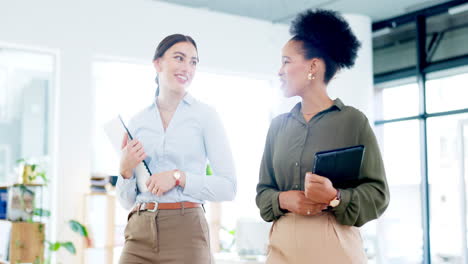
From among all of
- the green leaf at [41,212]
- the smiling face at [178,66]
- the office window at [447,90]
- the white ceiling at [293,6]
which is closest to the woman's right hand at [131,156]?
the smiling face at [178,66]

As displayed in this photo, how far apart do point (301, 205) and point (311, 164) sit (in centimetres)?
14

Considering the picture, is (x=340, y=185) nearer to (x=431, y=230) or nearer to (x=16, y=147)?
(x=431, y=230)

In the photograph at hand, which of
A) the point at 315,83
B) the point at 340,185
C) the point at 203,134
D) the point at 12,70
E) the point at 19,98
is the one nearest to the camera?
the point at 340,185

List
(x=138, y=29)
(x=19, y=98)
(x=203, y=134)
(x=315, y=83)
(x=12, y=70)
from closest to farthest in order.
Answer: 1. (x=315, y=83)
2. (x=203, y=134)
3. (x=138, y=29)
4. (x=12, y=70)
5. (x=19, y=98)

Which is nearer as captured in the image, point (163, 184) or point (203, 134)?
point (163, 184)

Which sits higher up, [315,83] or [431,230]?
[315,83]

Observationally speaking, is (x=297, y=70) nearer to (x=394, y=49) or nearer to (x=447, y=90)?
(x=447, y=90)

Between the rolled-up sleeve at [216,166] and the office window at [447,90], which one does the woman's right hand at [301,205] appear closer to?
the rolled-up sleeve at [216,166]

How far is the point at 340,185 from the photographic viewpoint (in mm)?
1634

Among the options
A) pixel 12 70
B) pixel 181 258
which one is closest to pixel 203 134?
pixel 181 258

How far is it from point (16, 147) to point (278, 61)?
17.0ft

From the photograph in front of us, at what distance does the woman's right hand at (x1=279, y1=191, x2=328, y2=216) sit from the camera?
1.59 m

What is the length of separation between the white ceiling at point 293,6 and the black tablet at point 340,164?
548 centimetres

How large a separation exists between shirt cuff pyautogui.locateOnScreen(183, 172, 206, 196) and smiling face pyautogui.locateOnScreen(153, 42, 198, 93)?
323 mm
